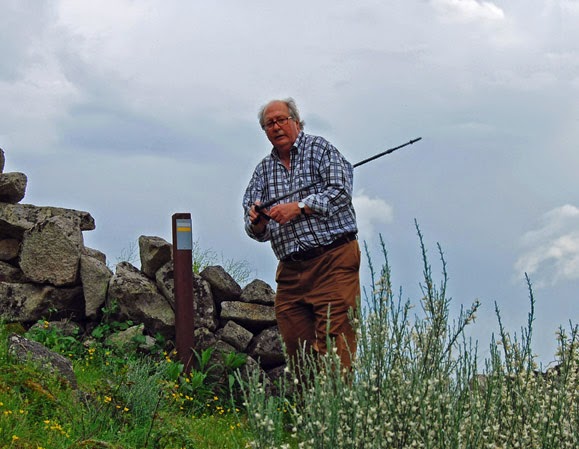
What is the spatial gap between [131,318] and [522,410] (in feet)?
17.8

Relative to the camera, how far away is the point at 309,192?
6.71m

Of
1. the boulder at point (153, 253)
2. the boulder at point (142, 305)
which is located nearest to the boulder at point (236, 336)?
the boulder at point (142, 305)

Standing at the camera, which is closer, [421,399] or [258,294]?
[421,399]

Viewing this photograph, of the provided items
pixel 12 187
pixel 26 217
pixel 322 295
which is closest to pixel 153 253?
pixel 26 217

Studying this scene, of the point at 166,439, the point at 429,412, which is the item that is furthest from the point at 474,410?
the point at 166,439

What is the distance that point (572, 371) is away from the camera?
4.93m

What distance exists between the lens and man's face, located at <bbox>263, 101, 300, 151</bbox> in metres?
6.79

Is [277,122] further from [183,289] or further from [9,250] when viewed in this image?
[9,250]

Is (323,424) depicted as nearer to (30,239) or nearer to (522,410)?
(522,410)

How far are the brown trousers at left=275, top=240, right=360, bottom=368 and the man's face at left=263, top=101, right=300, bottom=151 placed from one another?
953 mm

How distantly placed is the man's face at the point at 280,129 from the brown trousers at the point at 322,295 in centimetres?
95

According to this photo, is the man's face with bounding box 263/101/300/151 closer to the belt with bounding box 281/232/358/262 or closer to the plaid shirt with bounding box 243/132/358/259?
the plaid shirt with bounding box 243/132/358/259

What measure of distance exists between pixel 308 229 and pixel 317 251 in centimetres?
18

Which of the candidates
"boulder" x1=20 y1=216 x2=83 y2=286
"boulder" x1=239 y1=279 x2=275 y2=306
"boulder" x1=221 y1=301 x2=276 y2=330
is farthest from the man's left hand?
"boulder" x1=20 y1=216 x2=83 y2=286
